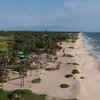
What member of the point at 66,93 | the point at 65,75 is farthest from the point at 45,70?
the point at 66,93

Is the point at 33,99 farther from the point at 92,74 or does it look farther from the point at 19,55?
the point at 19,55

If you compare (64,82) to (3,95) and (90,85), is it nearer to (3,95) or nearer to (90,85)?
(90,85)

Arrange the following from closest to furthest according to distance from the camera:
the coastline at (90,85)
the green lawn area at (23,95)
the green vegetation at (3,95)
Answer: the green vegetation at (3,95) < the green lawn area at (23,95) < the coastline at (90,85)

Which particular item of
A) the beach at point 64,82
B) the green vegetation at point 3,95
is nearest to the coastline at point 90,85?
the beach at point 64,82

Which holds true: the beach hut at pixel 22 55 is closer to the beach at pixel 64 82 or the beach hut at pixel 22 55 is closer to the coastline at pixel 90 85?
the beach at pixel 64 82

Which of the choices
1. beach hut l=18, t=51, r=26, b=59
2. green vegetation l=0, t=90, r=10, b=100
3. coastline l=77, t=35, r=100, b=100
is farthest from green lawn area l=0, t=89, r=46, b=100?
beach hut l=18, t=51, r=26, b=59

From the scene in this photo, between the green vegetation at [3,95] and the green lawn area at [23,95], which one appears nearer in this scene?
the green vegetation at [3,95]

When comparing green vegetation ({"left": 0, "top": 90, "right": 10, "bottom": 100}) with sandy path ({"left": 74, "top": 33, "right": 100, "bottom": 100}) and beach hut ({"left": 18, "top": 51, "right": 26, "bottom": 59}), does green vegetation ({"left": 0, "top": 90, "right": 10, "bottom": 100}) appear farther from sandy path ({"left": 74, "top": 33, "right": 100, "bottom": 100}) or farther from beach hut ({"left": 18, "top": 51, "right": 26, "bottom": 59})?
beach hut ({"left": 18, "top": 51, "right": 26, "bottom": 59})

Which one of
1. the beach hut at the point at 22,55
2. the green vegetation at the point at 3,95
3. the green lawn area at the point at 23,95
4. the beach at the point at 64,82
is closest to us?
the green vegetation at the point at 3,95

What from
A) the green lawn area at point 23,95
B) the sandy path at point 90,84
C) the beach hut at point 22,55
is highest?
the beach hut at point 22,55

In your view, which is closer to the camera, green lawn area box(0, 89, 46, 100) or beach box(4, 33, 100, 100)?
green lawn area box(0, 89, 46, 100)

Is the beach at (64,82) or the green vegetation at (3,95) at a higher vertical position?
the green vegetation at (3,95)
